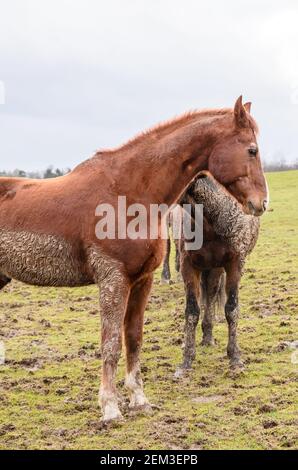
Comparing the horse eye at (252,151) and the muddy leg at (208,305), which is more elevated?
the horse eye at (252,151)

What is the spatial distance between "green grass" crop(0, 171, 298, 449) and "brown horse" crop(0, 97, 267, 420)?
0.45 m

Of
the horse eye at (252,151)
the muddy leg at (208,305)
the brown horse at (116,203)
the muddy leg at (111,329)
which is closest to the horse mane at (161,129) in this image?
the brown horse at (116,203)

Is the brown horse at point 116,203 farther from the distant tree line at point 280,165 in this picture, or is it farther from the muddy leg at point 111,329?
the distant tree line at point 280,165

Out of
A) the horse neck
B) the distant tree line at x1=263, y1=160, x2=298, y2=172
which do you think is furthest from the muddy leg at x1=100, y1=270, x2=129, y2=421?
the distant tree line at x1=263, y1=160, x2=298, y2=172

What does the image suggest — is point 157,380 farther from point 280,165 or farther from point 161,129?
point 280,165

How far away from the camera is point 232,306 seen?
735 cm

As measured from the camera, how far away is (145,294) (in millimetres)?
5910

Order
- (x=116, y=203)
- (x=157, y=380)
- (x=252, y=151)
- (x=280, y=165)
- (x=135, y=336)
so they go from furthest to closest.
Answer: (x=280, y=165), (x=157, y=380), (x=135, y=336), (x=116, y=203), (x=252, y=151)

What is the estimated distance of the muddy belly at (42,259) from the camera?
18.4ft

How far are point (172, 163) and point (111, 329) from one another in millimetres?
1562

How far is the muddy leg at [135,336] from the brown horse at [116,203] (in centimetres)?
1

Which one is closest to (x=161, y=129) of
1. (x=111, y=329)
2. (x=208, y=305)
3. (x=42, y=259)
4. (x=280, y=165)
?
(x=42, y=259)

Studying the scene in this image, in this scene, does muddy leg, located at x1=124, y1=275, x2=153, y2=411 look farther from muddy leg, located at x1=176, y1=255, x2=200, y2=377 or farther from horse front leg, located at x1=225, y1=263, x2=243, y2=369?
horse front leg, located at x1=225, y1=263, x2=243, y2=369

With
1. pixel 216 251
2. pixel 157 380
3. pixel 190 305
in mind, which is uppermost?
pixel 216 251
